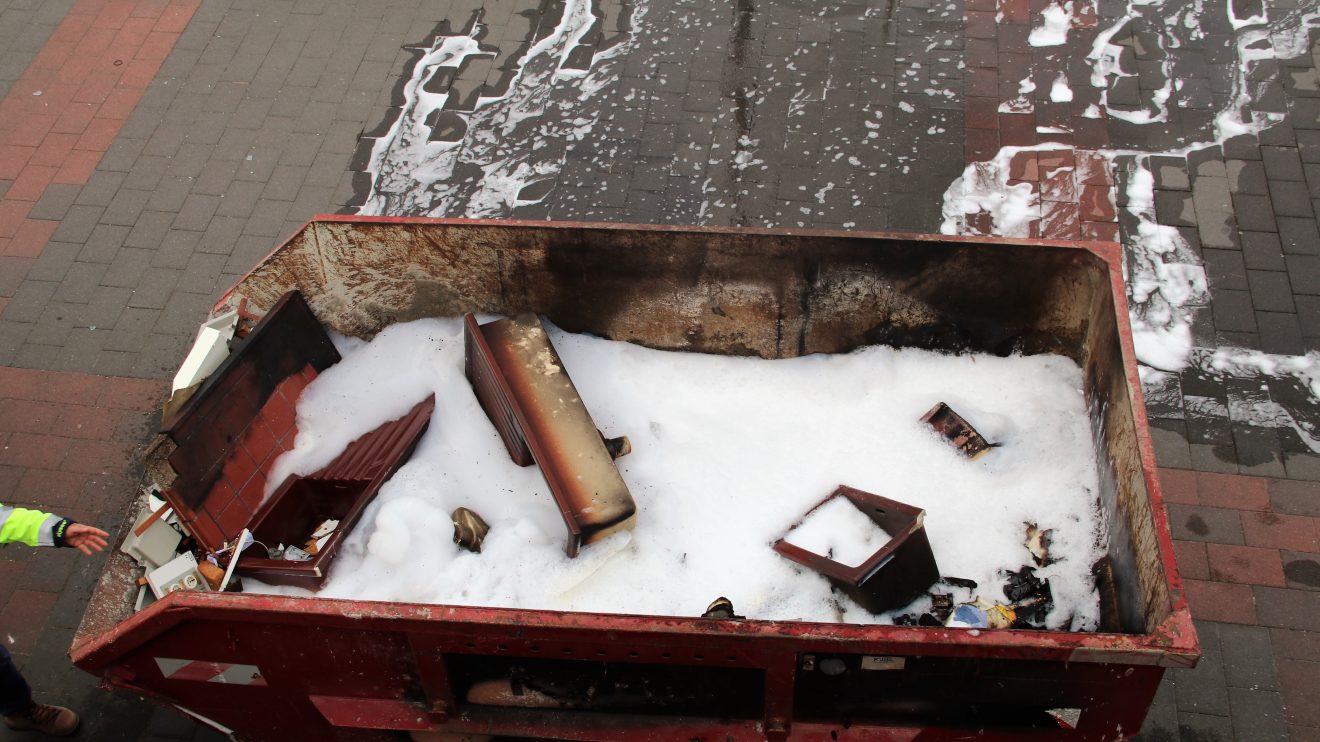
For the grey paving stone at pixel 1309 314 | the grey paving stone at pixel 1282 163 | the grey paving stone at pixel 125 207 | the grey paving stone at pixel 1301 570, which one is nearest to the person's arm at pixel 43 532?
the grey paving stone at pixel 125 207

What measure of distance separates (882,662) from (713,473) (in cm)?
134

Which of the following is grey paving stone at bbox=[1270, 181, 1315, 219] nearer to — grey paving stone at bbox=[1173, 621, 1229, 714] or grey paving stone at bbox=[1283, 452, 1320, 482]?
grey paving stone at bbox=[1283, 452, 1320, 482]

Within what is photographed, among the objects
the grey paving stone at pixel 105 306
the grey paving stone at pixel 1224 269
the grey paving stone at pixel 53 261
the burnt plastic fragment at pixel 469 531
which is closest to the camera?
the burnt plastic fragment at pixel 469 531

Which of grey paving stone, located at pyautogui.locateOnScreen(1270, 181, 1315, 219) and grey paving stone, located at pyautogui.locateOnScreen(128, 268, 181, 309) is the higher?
grey paving stone, located at pyautogui.locateOnScreen(1270, 181, 1315, 219)

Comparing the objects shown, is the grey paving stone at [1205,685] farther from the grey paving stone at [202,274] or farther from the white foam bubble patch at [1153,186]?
the grey paving stone at [202,274]

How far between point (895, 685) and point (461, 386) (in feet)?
7.91

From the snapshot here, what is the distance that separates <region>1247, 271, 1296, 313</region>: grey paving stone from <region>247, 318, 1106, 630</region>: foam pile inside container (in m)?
2.36

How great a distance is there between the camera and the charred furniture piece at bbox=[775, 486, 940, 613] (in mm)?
3664

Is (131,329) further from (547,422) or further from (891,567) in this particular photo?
(891,567)

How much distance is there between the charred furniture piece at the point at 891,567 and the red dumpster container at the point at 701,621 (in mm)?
479

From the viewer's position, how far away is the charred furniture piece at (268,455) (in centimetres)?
390

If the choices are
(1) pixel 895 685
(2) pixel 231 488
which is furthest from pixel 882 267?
(2) pixel 231 488

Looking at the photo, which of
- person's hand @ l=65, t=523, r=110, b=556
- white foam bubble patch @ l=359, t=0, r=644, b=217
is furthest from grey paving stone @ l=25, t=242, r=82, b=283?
person's hand @ l=65, t=523, r=110, b=556

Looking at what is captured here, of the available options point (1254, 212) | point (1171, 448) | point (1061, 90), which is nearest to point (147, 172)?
point (1061, 90)
